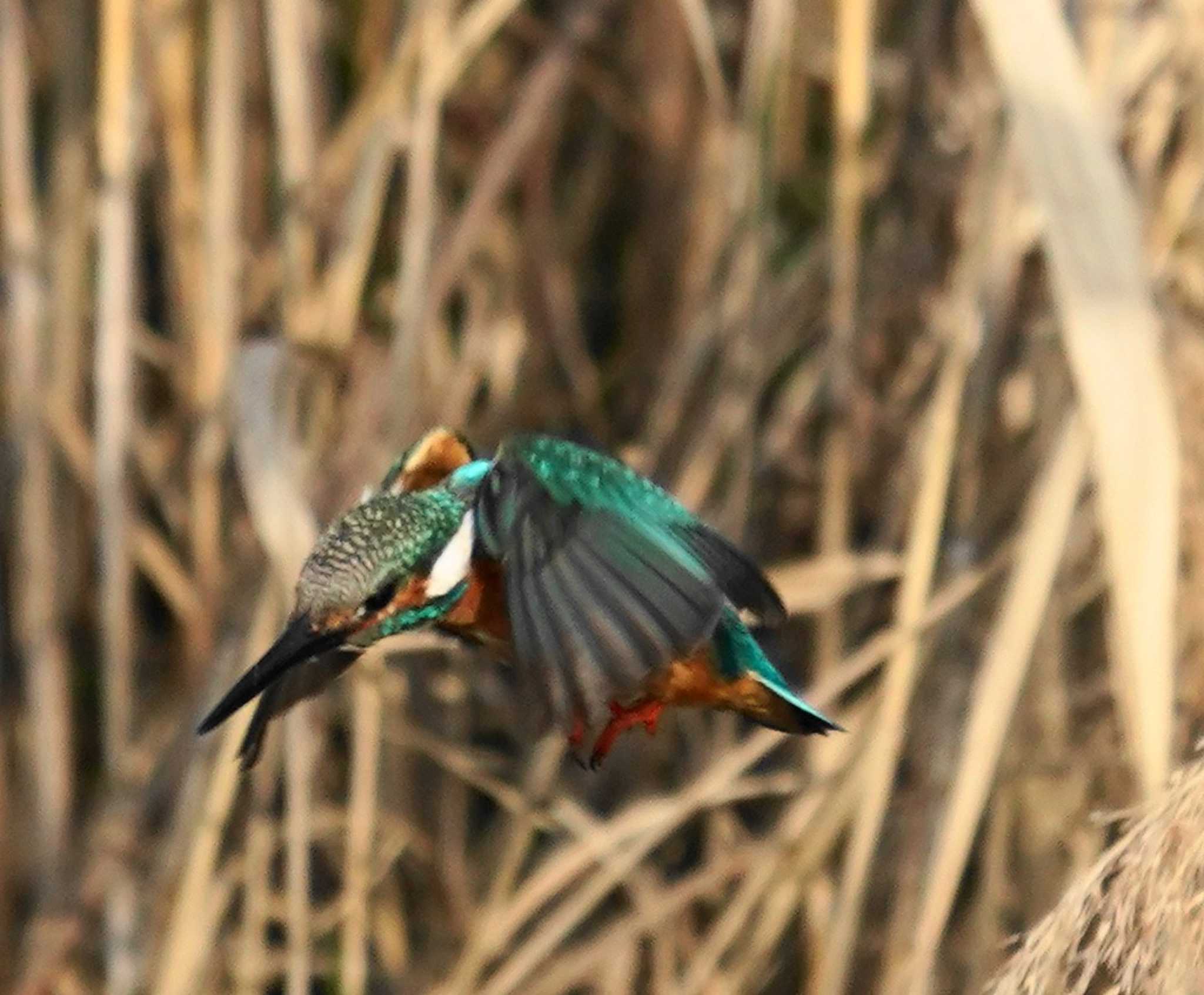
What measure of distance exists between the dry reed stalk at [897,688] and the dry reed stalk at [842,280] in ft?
0.64

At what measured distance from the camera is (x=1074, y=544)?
5.98 feet

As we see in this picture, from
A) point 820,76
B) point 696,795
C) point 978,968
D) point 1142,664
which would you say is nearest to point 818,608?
point 696,795

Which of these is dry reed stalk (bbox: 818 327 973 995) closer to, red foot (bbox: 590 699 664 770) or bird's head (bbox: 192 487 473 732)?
red foot (bbox: 590 699 664 770)

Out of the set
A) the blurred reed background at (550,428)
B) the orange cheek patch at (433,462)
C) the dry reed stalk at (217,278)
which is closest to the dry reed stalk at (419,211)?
the blurred reed background at (550,428)

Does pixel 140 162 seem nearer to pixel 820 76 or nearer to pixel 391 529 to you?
pixel 820 76

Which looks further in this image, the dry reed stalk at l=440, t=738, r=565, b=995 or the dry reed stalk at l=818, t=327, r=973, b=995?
the dry reed stalk at l=440, t=738, r=565, b=995

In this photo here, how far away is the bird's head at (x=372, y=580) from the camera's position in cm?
117

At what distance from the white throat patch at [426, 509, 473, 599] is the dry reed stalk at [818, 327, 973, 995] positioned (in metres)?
0.52

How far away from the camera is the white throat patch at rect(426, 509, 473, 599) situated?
1.22 metres

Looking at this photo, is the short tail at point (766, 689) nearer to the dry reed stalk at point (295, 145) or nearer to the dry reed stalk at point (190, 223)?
the dry reed stalk at point (295, 145)

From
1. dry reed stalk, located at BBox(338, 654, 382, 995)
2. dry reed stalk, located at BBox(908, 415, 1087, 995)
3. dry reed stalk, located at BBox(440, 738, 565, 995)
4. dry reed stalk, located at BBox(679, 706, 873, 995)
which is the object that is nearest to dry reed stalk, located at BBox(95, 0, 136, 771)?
dry reed stalk, located at BBox(338, 654, 382, 995)

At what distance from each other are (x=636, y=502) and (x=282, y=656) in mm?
268

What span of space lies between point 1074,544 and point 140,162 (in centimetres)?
107

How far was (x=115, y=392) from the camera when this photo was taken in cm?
189
